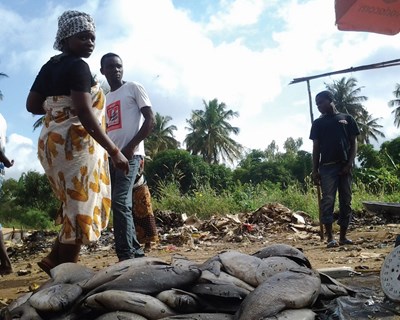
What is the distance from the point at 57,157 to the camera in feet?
10.1

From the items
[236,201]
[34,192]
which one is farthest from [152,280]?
[34,192]

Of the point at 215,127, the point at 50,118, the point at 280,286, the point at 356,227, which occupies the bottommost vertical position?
the point at 356,227

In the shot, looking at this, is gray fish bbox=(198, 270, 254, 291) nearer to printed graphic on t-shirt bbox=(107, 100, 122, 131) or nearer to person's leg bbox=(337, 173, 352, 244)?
printed graphic on t-shirt bbox=(107, 100, 122, 131)

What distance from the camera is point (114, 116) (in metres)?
4.23

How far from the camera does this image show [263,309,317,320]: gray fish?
217cm

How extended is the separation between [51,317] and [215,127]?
162 feet

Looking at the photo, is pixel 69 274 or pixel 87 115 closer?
pixel 69 274

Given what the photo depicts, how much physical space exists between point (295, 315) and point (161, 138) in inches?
1892

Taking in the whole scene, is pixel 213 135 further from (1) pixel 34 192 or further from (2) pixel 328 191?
(2) pixel 328 191

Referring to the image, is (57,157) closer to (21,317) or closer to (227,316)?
(21,317)

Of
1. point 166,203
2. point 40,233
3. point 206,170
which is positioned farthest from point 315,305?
point 206,170

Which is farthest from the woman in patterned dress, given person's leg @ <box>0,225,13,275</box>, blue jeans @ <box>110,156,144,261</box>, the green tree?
the green tree

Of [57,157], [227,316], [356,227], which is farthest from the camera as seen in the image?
[356,227]

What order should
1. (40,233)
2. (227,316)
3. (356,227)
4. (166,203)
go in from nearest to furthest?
(227,316), (356,227), (40,233), (166,203)
